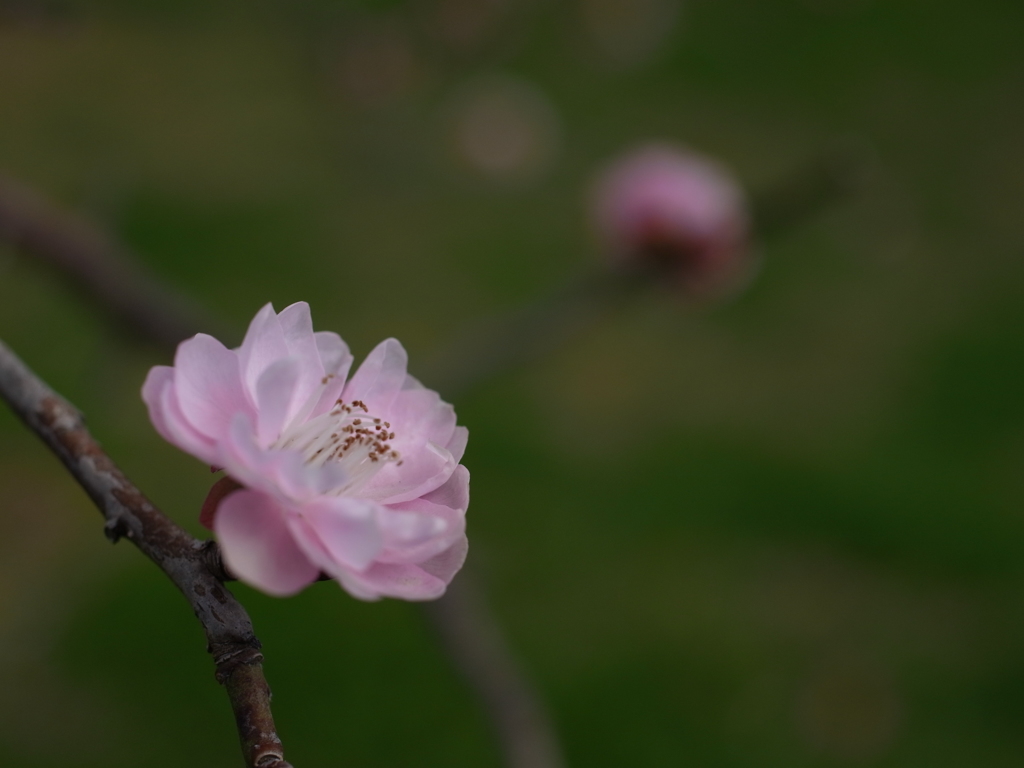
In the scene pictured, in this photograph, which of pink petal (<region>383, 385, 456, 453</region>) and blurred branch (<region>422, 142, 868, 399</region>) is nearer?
pink petal (<region>383, 385, 456, 453</region>)

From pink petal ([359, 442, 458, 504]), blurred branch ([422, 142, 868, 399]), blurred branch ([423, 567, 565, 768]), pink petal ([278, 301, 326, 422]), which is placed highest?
blurred branch ([422, 142, 868, 399])

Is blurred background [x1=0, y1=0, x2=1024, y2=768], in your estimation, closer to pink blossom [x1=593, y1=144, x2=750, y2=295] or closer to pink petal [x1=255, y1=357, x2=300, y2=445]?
pink blossom [x1=593, y1=144, x2=750, y2=295]

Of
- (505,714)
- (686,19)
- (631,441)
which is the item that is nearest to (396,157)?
(631,441)

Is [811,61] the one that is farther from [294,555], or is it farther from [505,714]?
Result: [294,555]

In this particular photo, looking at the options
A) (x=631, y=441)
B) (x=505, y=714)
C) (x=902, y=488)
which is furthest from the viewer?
(x=631, y=441)

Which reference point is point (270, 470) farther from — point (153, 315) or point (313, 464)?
point (153, 315)

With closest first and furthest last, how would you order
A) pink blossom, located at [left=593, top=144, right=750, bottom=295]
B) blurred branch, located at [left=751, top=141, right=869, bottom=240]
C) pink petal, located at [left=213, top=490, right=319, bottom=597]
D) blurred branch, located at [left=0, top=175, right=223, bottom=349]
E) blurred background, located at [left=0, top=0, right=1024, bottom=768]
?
1. pink petal, located at [left=213, top=490, right=319, bottom=597]
2. blurred branch, located at [left=0, top=175, right=223, bottom=349]
3. blurred branch, located at [left=751, top=141, right=869, bottom=240]
4. pink blossom, located at [left=593, top=144, right=750, bottom=295]
5. blurred background, located at [left=0, top=0, right=1024, bottom=768]

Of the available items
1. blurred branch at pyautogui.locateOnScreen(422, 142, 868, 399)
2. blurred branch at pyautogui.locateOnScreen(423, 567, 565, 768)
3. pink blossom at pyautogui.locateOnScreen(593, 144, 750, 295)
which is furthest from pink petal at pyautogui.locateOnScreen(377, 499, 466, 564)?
pink blossom at pyautogui.locateOnScreen(593, 144, 750, 295)
